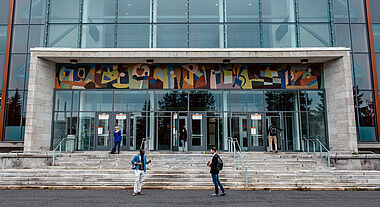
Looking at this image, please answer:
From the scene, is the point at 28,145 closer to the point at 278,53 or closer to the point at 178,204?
the point at 178,204

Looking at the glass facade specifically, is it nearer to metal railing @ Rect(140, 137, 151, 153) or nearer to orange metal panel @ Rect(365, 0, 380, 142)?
metal railing @ Rect(140, 137, 151, 153)

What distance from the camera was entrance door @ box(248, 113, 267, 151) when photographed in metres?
19.8

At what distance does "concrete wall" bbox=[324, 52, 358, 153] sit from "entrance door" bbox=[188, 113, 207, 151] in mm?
7913

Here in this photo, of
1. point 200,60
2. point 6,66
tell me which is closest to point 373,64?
point 200,60

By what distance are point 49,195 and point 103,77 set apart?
11135 millimetres

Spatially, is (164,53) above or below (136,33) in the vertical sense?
below

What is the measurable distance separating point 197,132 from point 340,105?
8.88 m

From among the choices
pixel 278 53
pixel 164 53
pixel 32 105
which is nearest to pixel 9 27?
pixel 32 105

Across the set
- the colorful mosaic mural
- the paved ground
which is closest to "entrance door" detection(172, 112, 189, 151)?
the colorful mosaic mural

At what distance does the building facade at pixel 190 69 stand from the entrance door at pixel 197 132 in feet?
0.21

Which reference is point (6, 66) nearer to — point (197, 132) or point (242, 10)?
point (197, 132)

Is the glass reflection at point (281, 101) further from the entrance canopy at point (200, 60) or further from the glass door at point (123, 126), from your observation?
the glass door at point (123, 126)

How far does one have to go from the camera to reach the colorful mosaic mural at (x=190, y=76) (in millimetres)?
20562

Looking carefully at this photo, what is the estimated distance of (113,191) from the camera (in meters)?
11.5
